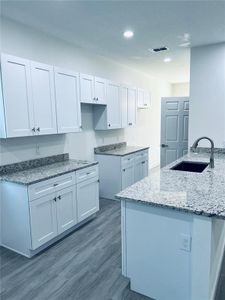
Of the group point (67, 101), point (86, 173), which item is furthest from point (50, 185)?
point (67, 101)

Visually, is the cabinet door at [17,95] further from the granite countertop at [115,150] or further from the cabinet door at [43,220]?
the granite countertop at [115,150]

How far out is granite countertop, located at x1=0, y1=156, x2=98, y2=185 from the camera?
8.13ft

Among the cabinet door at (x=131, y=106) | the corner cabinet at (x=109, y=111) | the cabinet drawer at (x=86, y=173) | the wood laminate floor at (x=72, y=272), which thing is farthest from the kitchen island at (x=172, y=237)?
the cabinet door at (x=131, y=106)

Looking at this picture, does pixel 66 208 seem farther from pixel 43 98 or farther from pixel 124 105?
pixel 124 105

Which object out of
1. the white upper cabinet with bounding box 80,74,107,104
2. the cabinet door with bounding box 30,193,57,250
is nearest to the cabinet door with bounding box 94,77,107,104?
the white upper cabinet with bounding box 80,74,107,104

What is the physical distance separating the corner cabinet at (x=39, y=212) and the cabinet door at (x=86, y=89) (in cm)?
122

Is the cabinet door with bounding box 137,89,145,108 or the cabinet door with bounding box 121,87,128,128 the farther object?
the cabinet door with bounding box 137,89,145,108

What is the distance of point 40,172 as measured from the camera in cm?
280

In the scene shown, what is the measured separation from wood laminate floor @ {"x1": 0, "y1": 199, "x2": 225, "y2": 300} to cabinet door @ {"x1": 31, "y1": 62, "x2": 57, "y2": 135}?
4.79 ft

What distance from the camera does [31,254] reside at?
252 cm

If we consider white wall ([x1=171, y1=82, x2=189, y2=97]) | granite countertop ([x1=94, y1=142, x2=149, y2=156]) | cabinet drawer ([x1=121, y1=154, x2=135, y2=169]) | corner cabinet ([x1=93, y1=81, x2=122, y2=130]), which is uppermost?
white wall ([x1=171, y1=82, x2=189, y2=97])

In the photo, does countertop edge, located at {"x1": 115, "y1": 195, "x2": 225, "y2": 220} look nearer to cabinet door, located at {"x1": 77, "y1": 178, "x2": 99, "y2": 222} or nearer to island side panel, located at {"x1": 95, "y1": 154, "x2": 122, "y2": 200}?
cabinet door, located at {"x1": 77, "y1": 178, "x2": 99, "y2": 222}

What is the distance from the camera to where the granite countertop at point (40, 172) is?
2479mm

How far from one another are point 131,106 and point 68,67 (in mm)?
1748
